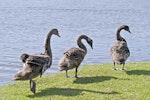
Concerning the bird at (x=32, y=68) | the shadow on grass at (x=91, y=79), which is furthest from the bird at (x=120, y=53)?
the bird at (x=32, y=68)

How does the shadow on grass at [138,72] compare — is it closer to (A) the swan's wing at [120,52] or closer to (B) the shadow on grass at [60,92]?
(A) the swan's wing at [120,52]

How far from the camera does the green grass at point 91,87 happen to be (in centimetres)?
1538

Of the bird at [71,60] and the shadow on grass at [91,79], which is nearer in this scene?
the bird at [71,60]

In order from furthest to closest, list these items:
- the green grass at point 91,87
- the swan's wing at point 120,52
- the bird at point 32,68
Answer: the swan's wing at point 120,52, the bird at point 32,68, the green grass at point 91,87

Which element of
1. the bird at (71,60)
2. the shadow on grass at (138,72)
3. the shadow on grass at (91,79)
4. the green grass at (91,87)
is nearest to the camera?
the green grass at (91,87)

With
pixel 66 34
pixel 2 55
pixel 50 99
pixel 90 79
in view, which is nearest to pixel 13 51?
pixel 2 55

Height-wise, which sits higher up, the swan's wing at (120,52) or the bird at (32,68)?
the swan's wing at (120,52)

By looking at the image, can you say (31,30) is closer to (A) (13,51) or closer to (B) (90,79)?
(A) (13,51)

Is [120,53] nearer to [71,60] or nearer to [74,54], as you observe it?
[74,54]

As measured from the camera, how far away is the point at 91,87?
669 inches

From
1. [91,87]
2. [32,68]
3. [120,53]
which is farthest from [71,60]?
[120,53]

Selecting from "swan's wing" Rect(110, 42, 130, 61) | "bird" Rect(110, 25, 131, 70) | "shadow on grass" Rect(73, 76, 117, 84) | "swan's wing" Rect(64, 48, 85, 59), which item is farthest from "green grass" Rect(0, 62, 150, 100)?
"swan's wing" Rect(64, 48, 85, 59)

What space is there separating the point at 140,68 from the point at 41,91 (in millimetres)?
6965

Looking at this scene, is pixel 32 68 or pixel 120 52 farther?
pixel 120 52
